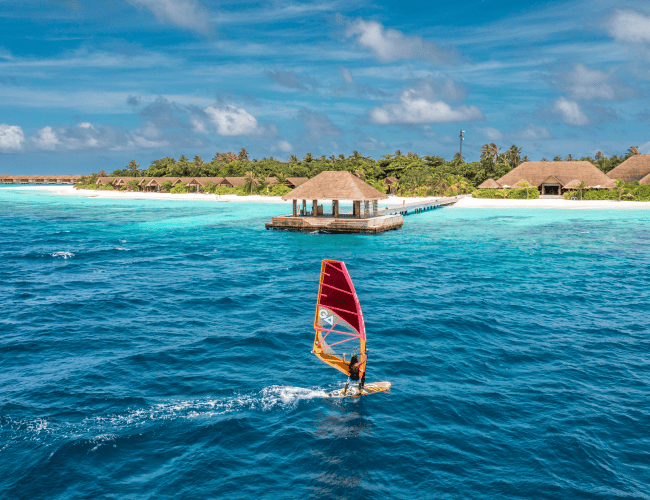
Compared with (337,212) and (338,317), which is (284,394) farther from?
(337,212)

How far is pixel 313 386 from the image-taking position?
53.1 feet

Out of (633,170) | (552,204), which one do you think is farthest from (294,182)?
(633,170)

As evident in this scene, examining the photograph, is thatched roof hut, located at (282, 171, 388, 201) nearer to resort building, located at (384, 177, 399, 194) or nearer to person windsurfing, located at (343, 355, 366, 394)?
person windsurfing, located at (343, 355, 366, 394)

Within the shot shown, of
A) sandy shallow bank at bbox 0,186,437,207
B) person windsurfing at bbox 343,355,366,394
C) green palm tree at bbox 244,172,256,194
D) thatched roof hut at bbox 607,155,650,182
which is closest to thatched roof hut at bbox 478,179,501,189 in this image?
sandy shallow bank at bbox 0,186,437,207

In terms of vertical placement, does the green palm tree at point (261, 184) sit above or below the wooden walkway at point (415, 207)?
above

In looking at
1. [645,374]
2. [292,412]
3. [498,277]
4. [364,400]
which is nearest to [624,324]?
[645,374]

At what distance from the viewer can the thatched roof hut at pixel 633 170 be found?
92.5m

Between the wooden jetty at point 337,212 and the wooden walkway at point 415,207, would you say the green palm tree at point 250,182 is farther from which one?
the wooden jetty at point 337,212

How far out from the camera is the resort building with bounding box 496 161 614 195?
94.2 meters

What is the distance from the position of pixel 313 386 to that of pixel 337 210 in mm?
41939

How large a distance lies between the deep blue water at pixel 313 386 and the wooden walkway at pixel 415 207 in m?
36.4

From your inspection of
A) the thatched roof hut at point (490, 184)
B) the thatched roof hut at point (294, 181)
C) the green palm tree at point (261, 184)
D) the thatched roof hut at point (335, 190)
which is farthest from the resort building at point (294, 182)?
the thatched roof hut at point (335, 190)

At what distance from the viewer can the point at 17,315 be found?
81.0 ft

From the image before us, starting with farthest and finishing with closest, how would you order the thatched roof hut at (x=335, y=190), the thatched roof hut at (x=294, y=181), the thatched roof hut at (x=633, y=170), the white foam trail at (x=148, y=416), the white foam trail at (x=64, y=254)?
the thatched roof hut at (x=294, y=181) → the thatched roof hut at (x=633, y=170) → the thatched roof hut at (x=335, y=190) → the white foam trail at (x=64, y=254) → the white foam trail at (x=148, y=416)
